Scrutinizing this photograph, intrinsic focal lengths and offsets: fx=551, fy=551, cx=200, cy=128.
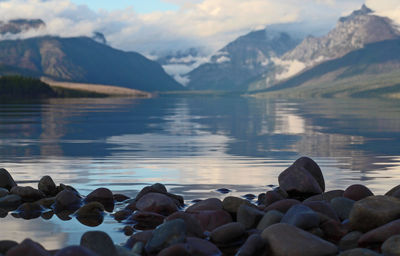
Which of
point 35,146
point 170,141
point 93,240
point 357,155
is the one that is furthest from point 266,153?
point 93,240

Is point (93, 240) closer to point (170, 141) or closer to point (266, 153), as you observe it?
point (266, 153)

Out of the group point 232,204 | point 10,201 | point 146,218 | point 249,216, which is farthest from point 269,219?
point 10,201

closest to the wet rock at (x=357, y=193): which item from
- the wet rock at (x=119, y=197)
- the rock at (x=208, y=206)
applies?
the rock at (x=208, y=206)

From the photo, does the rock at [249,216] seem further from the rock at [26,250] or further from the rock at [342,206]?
the rock at [26,250]

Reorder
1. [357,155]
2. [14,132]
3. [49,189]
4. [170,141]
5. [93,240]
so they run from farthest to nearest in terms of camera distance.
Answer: [14,132] < [170,141] < [357,155] < [49,189] < [93,240]

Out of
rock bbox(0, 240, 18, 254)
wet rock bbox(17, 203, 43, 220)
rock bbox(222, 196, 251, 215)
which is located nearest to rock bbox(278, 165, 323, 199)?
rock bbox(222, 196, 251, 215)

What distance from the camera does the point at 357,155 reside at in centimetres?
4044

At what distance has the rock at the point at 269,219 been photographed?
18.1m

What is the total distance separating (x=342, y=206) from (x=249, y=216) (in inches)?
151

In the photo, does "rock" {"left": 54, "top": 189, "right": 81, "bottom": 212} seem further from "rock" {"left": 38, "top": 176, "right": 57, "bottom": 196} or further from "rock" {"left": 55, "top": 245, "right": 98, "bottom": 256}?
"rock" {"left": 55, "top": 245, "right": 98, "bottom": 256}

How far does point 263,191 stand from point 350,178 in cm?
612

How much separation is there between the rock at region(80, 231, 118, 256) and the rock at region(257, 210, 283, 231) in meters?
5.57

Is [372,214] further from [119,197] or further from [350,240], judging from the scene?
[119,197]

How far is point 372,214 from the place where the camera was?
17953 millimetres
